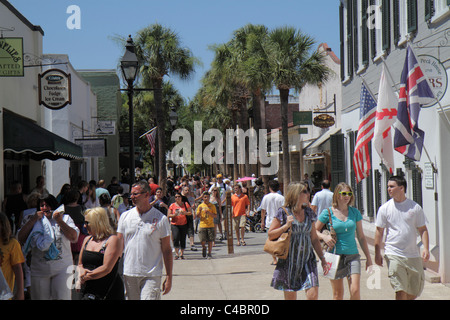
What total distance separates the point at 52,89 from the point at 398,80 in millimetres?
8901

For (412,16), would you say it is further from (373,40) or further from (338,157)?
(338,157)

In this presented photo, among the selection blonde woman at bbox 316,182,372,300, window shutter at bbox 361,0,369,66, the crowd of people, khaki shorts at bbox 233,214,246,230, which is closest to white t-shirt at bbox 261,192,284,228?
khaki shorts at bbox 233,214,246,230

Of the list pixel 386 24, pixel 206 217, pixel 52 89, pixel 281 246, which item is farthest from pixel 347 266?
pixel 52 89

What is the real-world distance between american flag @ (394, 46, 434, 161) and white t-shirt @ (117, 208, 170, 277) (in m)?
4.89

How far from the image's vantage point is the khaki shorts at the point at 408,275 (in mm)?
7711

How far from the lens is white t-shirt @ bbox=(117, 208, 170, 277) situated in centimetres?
670

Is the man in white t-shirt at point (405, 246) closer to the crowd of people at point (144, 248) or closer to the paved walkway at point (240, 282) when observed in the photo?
the crowd of people at point (144, 248)

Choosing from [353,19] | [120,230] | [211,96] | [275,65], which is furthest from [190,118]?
[120,230]

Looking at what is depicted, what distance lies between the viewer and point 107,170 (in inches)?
1582

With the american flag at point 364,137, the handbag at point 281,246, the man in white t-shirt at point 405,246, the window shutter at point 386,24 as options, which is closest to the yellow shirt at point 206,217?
the american flag at point 364,137

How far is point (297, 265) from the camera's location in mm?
7156

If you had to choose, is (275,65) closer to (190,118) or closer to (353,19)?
(353,19)
